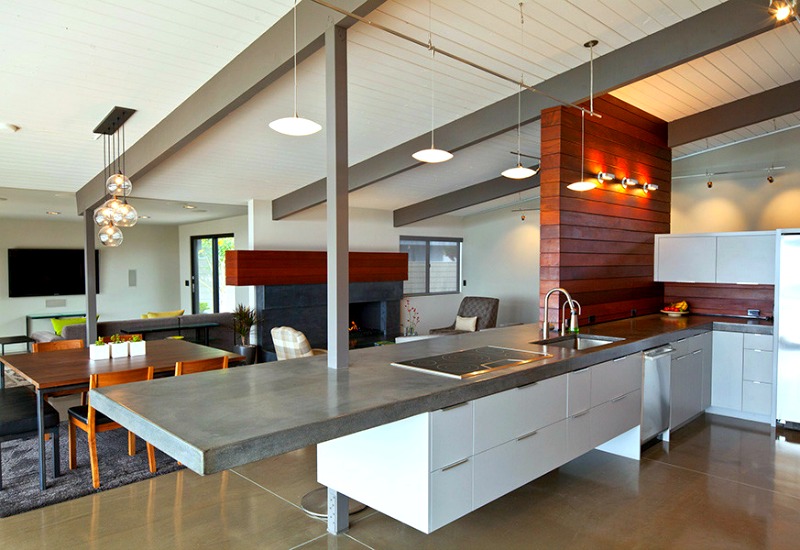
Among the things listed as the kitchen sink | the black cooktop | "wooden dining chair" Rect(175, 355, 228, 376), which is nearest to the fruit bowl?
the kitchen sink

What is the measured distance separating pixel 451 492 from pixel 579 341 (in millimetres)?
2076

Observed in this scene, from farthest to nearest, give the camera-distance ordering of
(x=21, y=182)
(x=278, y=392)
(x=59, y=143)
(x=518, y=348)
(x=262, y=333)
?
(x=262, y=333) < (x=21, y=182) < (x=59, y=143) < (x=518, y=348) < (x=278, y=392)

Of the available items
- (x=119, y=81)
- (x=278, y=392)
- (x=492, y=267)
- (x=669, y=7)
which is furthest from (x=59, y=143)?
(x=492, y=267)

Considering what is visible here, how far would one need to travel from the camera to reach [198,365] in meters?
3.62

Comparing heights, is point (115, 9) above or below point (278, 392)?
above

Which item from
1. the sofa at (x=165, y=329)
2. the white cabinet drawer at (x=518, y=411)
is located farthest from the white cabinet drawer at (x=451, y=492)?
the sofa at (x=165, y=329)

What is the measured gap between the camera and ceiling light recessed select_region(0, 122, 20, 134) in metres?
4.02

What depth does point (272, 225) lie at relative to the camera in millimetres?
7168

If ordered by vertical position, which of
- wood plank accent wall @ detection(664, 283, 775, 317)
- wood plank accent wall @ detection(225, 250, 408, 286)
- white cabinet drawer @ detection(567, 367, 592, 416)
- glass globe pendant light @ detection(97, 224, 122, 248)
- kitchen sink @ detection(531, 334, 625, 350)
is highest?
glass globe pendant light @ detection(97, 224, 122, 248)

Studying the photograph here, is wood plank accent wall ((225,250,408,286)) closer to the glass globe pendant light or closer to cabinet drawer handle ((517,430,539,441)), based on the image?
the glass globe pendant light

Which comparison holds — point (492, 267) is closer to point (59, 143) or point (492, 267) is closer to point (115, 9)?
point (59, 143)

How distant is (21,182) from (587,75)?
5690 millimetres

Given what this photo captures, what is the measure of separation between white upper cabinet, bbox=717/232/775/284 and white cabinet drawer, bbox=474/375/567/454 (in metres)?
3.05

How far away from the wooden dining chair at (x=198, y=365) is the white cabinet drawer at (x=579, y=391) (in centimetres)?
239
